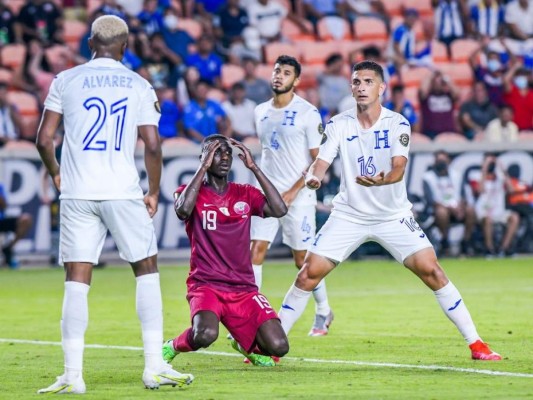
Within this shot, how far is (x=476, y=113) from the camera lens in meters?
25.7

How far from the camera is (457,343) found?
447 inches

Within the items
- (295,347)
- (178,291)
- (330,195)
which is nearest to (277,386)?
(295,347)

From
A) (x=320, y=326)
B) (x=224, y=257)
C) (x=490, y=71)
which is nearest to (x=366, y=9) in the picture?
(x=490, y=71)

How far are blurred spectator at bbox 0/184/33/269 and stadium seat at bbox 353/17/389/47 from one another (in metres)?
9.29

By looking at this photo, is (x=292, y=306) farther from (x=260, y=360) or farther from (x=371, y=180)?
(x=371, y=180)

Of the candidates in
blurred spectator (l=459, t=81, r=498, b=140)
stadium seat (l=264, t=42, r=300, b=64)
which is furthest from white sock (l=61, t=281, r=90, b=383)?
stadium seat (l=264, t=42, r=300, b=64)

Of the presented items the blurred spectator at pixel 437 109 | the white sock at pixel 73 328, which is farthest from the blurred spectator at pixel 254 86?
the white sock at pixel 73 328

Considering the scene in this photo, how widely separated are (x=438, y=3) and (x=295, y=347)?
724 inches

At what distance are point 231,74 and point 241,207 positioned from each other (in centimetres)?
1649

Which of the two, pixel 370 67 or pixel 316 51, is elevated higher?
pixel 316 51

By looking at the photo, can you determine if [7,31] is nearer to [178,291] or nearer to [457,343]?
[178,291]

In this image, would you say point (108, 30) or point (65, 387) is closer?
point (65, 387)

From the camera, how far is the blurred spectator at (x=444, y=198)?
76.4ft

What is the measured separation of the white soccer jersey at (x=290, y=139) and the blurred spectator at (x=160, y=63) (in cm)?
1220
